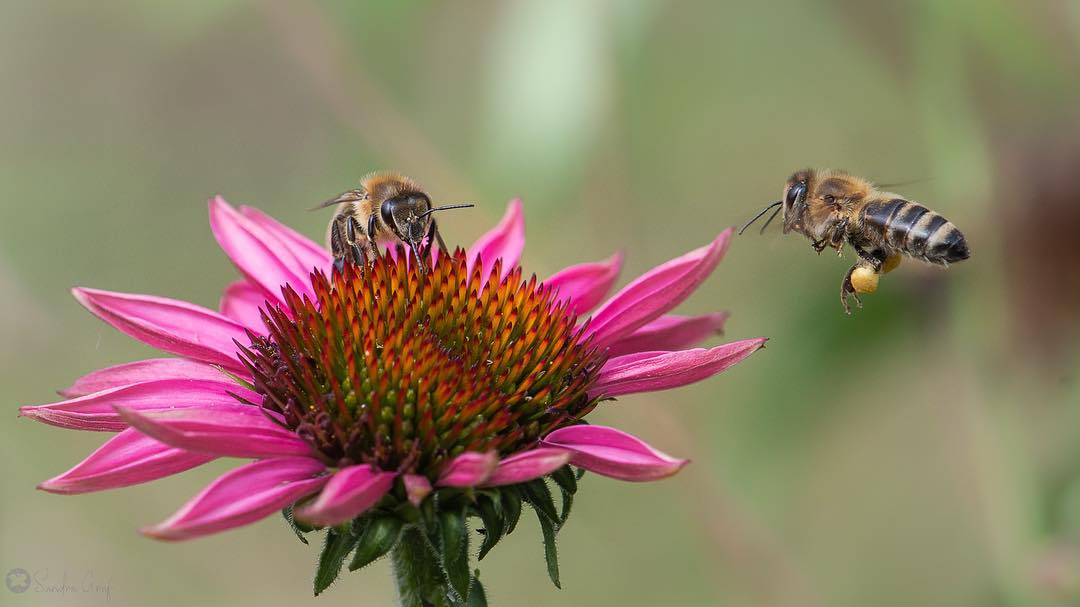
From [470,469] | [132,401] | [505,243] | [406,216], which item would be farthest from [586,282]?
[132,401]

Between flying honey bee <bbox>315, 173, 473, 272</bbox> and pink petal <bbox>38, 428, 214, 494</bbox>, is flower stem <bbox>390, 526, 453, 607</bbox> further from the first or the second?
flying honey bee <bbox>315, 173, 473, 272</bbox>

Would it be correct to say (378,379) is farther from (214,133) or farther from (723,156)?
(214,133)

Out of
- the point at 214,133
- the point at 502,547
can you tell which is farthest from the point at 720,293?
the point at 214,133

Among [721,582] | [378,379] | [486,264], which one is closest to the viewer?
[378,379]

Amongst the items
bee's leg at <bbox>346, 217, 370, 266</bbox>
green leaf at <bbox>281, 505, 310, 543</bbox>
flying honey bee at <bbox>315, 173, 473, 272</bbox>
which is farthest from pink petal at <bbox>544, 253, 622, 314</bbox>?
green leaf at <bbox>281, 505, 310, 543</bbox>

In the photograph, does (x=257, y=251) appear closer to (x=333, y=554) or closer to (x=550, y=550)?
(x=333, y=554)

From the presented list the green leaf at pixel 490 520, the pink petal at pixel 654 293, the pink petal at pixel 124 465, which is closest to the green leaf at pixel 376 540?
the green leaf at pixel 490 520

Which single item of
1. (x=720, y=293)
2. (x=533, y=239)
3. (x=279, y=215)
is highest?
(x=279, y=215)
